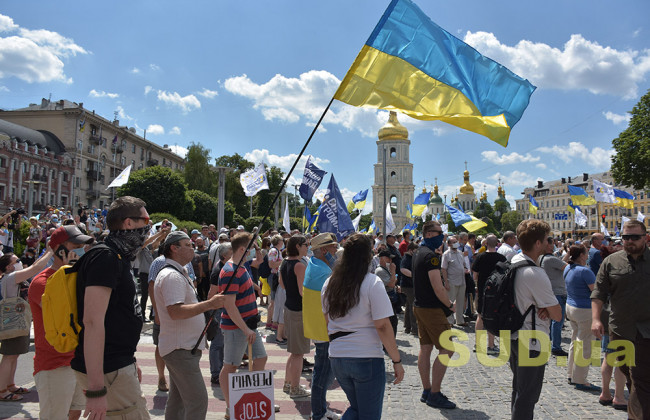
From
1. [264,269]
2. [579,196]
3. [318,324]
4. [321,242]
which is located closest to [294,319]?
[318,324]

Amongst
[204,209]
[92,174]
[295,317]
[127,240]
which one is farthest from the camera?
[92,174]

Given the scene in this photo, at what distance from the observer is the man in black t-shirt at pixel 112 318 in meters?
2.64

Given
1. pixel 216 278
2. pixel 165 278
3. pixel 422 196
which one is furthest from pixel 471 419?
pixel 422 196

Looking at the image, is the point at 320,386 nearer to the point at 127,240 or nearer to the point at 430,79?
the point at 127,240

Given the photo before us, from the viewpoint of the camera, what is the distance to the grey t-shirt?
8.23 metres

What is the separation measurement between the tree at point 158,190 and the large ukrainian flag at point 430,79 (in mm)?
46737

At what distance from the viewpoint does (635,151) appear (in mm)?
36188

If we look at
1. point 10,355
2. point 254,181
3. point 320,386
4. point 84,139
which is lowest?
point 320,386

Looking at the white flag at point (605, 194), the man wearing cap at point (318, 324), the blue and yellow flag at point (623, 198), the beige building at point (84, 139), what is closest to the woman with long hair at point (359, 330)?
the man wearing cap at point (318, 324)

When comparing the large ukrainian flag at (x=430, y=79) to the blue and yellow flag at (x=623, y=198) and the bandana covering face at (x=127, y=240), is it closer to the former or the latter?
the bandana covering face at (x=127, y=240)

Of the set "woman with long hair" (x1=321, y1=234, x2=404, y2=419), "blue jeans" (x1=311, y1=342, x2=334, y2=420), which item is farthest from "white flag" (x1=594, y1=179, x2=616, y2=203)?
"woman with long hair" (x1=321, y1=234, x2=404, y2=419)

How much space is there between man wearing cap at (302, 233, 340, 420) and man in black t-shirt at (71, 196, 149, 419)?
6.85 ft

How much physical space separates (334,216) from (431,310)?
25.9 ft

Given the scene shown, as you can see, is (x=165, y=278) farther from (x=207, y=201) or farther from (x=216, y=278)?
(x=207, y=201)
